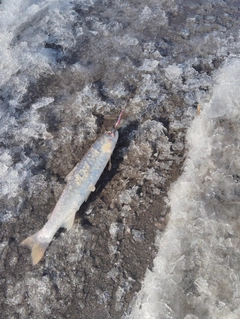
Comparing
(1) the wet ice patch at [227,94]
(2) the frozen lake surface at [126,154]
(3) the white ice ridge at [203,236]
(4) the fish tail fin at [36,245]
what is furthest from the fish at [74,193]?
(1) the wet ice patch at [227,94]

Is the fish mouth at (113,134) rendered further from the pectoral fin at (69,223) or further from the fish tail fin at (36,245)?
the fish tail fin at (36,245)

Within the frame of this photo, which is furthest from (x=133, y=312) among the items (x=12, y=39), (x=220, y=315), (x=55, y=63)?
(x=12, y=39)

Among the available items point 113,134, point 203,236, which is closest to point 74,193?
point 113,134

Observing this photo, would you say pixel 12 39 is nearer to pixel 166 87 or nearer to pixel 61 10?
pixel 61 10

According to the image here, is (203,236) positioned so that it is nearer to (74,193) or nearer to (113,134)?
(74,193)

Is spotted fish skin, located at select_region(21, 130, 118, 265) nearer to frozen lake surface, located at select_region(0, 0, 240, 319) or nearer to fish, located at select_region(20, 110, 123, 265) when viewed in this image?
fish, located at select_region(20, 110, 123, 265)

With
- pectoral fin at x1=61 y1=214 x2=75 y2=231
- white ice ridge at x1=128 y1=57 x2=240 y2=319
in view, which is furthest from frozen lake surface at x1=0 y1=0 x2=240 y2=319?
→ pectoral fin at x1=61 y1=214 x2=75 y2=231
